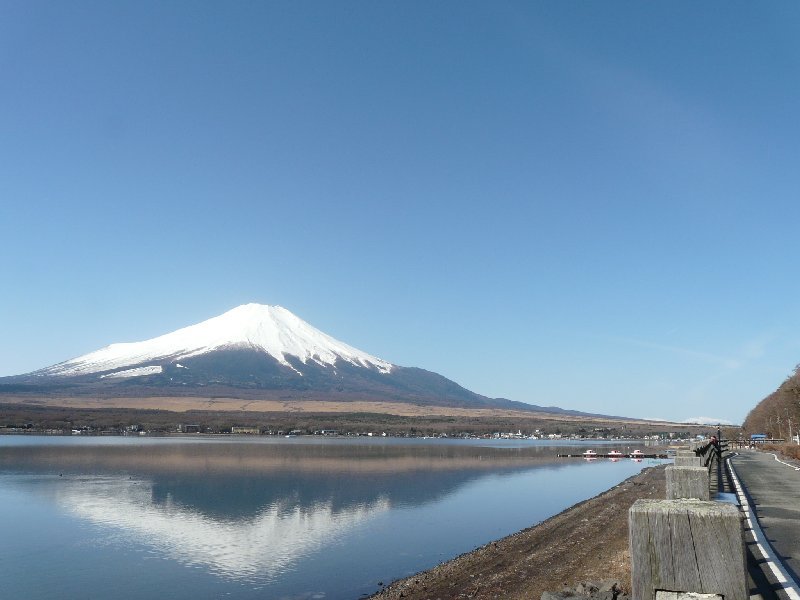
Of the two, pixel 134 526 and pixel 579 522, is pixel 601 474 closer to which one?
pixel 579 522

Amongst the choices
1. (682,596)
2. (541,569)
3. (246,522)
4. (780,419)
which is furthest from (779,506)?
(780,419)

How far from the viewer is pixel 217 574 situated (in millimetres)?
25578

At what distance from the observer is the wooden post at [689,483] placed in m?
5.60

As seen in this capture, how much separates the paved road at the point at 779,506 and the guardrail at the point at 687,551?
10.4 metres

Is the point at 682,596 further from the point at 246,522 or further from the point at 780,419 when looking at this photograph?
the point at 780,419

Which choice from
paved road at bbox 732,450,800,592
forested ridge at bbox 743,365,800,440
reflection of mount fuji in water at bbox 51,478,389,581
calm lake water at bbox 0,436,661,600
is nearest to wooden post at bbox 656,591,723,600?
paved road at bbox 732,450,800,592

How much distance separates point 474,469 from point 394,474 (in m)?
14.0

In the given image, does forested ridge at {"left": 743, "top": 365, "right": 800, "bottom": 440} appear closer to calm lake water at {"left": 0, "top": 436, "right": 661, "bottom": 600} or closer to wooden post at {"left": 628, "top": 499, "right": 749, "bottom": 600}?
calm lake water at {"left": 0, "top": 436, "right": 661, "bottom": 600}

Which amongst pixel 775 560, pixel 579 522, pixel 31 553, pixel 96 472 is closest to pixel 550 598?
pixel 775 560

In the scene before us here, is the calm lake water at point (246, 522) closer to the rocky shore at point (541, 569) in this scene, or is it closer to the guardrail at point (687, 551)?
the rocky shore at point (541, 569)

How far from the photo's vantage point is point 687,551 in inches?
87.8

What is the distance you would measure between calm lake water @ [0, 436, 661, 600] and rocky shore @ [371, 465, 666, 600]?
207 centimetres

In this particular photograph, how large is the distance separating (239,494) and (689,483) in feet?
159

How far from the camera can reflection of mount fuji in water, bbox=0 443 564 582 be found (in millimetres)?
31203
